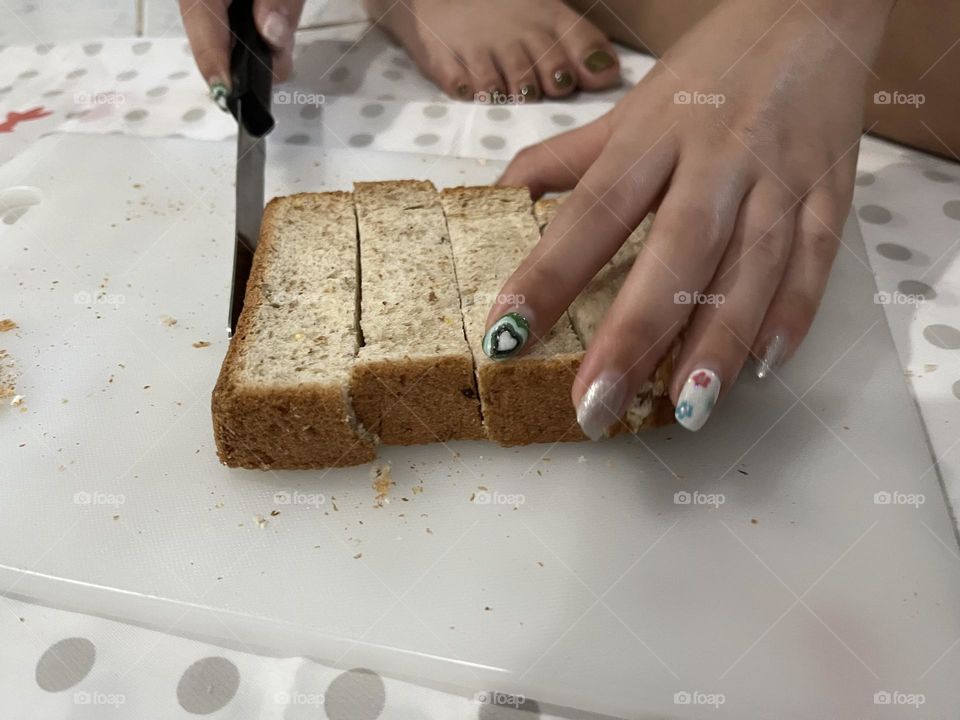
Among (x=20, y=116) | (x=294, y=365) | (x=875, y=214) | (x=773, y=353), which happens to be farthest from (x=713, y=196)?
(x=20, y=116)

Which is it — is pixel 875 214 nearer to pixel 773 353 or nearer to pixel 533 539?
pixel 773 353

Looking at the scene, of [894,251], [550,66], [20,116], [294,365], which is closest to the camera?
[294,365]

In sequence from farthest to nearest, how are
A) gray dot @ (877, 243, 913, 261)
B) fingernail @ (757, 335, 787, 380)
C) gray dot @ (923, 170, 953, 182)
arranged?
gray dot @ (923, 170, 953, 182) → gray dot @ (877, 243, 913, 261) → fingernail @ (757, 335, 787, 380)

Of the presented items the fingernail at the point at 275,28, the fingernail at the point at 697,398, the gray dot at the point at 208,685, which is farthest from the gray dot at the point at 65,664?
the fingernail at the point at 275,28

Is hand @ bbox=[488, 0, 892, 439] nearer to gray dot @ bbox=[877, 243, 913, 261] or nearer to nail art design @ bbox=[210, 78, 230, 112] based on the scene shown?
gray dot @ bbox=[877, 243, 913, 261]

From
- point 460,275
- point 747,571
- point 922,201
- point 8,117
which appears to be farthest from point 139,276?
point 922,201

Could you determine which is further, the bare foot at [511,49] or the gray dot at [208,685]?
the bare foot at [511,49]

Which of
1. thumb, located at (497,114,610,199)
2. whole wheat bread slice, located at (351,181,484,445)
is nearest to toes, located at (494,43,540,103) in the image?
thumb, located at (497,114,610,199)

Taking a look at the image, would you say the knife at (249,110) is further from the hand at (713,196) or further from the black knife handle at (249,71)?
the hand at (713,196)
